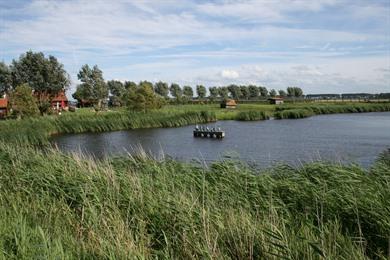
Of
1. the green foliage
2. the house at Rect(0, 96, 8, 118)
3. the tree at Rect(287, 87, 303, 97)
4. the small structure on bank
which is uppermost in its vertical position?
the tree at Rect(287, 87, 303, 97)

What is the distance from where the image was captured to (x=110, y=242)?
5688 millimetres

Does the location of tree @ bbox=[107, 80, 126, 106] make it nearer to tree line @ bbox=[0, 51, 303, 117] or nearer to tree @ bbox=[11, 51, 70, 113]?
tree line @ bbox=[0, 51, 303, 117]

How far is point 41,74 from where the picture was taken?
64188mm

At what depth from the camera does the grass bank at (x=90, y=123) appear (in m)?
36.9

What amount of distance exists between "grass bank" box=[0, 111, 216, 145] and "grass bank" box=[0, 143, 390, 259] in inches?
1022

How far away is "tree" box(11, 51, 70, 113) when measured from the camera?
6394cm

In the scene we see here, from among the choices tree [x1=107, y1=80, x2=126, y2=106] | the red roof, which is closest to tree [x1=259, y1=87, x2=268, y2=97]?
tree [x1=107, y1=80, x2=126, y2=106]

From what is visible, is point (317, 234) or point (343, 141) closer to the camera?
point (317, 234)

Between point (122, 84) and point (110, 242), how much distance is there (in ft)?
341

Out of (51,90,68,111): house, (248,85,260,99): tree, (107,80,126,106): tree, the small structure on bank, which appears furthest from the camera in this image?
(248,85,260,99): tree

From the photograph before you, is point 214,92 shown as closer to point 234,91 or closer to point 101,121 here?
point 234,91

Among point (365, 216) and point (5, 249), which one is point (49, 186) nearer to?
point (5, 249)

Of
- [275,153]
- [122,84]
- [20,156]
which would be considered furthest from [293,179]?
[122,84]

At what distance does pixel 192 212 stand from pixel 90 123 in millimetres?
43442
